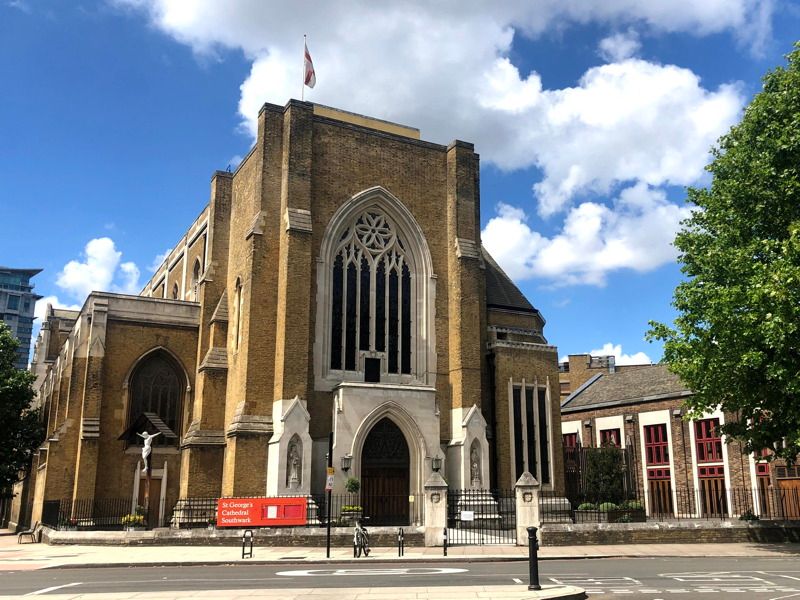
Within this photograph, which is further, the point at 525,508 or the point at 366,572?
the point at 525,508

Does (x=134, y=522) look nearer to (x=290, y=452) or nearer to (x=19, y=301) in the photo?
(x=290, y=452)

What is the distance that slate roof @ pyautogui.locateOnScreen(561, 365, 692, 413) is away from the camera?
133ft

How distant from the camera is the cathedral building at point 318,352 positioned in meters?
27.0

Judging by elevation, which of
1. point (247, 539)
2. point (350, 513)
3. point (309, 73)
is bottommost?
point (247, 539)

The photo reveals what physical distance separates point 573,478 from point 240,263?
18.0 meters

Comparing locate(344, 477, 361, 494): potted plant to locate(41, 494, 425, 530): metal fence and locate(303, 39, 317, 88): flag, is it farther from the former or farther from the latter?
locate(303, 39, 317, 88): flag

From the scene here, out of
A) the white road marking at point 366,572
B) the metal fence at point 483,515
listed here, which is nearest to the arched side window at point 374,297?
the metal fence at point 483,515

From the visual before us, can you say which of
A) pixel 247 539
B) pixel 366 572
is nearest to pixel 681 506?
pixel 247 539

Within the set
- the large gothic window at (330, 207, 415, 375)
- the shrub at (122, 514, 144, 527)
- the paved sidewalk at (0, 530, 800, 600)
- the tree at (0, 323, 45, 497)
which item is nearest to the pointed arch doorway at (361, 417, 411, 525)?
the large gothic window at (330, 207, 415, 375)

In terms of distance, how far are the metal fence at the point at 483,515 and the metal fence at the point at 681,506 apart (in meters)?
1.41

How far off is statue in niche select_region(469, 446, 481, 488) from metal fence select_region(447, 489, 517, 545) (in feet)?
1.83

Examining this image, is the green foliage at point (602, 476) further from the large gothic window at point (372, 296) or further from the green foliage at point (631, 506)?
the large gothic window at point (372, 296)

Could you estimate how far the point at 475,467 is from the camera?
28391 millimetres

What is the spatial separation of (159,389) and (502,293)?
1643 cm
